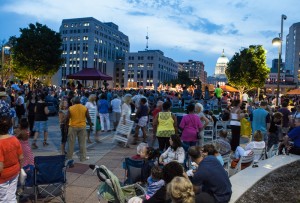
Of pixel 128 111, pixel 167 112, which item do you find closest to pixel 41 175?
pixel 167 112

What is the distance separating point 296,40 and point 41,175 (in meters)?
160

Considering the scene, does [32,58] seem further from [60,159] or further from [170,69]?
[170,69]

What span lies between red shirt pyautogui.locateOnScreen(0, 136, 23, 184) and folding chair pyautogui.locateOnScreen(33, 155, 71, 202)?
41.4 inches

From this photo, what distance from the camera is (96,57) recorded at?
137375 millimetres

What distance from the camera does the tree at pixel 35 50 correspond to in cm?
3722

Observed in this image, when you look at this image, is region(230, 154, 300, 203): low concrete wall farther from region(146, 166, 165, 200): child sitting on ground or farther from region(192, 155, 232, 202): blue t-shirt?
region(146, 166, 165, 200): child sitting on ground

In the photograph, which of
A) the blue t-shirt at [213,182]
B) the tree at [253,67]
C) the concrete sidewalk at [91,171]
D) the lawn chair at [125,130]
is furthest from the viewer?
the tree at [253,67]

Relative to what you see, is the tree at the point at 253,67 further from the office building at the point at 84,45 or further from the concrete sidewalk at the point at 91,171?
the office building at the point at 84,45

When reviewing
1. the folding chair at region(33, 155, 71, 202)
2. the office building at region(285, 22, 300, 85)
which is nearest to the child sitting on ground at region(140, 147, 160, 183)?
the folding chair at region(33, 155, 71, 202)

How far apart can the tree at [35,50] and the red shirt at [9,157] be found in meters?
35.3

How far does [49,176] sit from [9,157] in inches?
55.2

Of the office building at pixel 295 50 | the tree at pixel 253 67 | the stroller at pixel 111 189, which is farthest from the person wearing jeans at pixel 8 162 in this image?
the office building at pixel 295 50

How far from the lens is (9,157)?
424 centimetres

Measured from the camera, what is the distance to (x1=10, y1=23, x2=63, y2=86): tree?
122 ft
